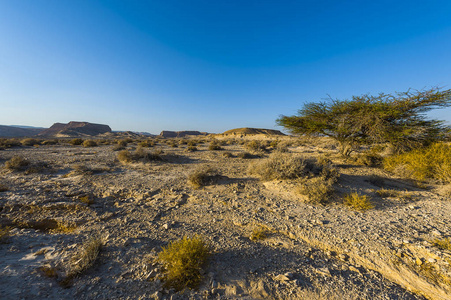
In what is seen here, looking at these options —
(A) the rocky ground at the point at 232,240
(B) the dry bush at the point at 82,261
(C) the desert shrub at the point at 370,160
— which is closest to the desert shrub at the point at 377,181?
(A) the rocky ground at the point at 232,240

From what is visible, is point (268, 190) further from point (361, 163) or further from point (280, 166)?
point (361, 163)

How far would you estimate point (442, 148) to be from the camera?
6.20 m

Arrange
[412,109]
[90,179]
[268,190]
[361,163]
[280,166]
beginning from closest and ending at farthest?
1. [268,190]
2. [280,166]
3. [90,179]
4. [412,109]
5. [361,163]

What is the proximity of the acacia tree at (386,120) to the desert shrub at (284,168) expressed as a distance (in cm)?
395

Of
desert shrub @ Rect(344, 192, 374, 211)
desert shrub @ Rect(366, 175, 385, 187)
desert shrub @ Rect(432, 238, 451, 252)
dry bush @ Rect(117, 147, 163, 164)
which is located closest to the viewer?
desert shrub @ Rect(432, 238, 451, 252)

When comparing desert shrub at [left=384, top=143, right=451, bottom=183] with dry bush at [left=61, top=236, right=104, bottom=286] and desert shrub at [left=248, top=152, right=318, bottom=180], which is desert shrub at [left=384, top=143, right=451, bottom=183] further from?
dry bush at [left=61, top=236, right=104, bottom=286]

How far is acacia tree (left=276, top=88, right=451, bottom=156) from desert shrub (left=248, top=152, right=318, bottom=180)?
12.9 feet

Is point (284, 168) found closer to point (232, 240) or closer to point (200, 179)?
point (200, 179)

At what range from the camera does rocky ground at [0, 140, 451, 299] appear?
85.4 inches

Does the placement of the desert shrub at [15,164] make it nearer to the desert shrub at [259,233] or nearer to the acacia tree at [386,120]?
the desert shrub at [259,233]

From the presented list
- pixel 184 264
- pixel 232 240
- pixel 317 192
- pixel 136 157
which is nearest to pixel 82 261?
pixel 184 264

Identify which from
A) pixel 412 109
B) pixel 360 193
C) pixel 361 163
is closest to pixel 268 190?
pixel 360 193

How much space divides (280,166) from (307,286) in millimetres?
4081

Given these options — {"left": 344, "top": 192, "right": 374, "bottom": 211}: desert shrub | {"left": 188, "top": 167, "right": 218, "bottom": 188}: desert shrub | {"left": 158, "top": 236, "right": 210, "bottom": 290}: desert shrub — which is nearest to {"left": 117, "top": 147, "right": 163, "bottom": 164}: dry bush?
{"left": 188, "top": 167, "right": 218, "bottom": 188}: desert shrub
